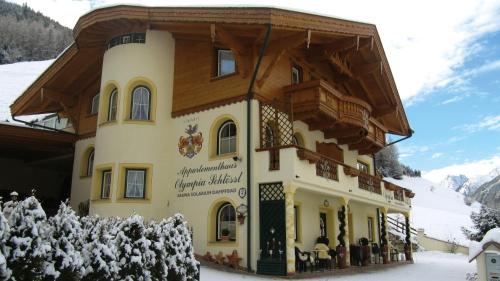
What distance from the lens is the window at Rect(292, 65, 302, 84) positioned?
17812mm

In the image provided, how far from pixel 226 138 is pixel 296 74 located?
4358 mm

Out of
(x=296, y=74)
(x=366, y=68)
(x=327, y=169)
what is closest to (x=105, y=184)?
(x=327, y=169)

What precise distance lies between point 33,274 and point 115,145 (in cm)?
1050

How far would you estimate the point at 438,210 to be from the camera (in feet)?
186

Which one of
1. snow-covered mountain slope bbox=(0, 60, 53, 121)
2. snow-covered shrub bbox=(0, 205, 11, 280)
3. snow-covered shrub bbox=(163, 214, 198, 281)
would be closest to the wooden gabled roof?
snow-covered shrub bbox=(163, 214, 198, 281)

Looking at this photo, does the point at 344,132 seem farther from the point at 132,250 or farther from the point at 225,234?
the point at 132,250

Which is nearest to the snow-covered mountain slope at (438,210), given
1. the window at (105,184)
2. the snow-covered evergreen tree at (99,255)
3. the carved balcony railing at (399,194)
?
the carved balcony railing at (399,194)

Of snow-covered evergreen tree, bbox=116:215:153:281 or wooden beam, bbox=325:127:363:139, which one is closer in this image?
snow-covered evergreen tree, bbox=116:215:153:281

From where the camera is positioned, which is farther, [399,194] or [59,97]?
[399,194]

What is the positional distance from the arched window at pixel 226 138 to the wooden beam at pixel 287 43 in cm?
271

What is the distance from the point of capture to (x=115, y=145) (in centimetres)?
1599

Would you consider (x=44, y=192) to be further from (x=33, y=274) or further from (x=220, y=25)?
(x=33, y=274)

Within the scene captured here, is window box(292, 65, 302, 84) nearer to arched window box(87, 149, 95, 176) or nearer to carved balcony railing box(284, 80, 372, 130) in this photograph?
carved balcony railing box(284, 80, 372, 130)

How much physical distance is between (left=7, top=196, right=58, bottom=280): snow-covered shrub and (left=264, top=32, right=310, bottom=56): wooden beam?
10078 mm
